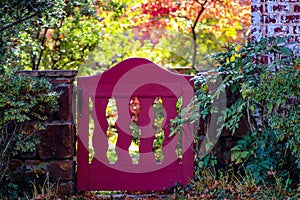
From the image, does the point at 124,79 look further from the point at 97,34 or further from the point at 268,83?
the point at 97,34

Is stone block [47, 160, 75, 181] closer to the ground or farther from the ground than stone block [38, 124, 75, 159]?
closer to the ground

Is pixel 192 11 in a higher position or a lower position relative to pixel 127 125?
higher

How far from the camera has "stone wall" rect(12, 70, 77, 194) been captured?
15.5 ft

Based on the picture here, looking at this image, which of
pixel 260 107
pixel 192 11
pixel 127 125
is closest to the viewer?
pixel 260 107

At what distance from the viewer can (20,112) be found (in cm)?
457

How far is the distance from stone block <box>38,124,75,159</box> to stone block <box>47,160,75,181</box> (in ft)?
0.19

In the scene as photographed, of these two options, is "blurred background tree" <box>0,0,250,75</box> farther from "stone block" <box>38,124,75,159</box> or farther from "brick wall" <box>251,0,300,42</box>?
"brick wall" <box>251,0,300,42</box>

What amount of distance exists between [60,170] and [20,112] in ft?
2.18

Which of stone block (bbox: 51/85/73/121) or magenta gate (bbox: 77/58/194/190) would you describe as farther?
magenta gate (bbox: 77/58/194/190)

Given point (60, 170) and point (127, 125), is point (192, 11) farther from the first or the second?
point (60, 170)

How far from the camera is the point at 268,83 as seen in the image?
14.0 feet

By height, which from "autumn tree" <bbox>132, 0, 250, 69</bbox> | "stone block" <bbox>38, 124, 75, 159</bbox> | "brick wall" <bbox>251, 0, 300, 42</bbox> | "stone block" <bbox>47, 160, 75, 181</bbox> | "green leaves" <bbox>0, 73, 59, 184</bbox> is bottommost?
"stone block" <bbox>47, 160, 75, 181</bbox>

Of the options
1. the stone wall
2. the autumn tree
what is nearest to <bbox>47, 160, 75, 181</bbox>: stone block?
the stone wall

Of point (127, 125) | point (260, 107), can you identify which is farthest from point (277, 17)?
point (127, 125)
